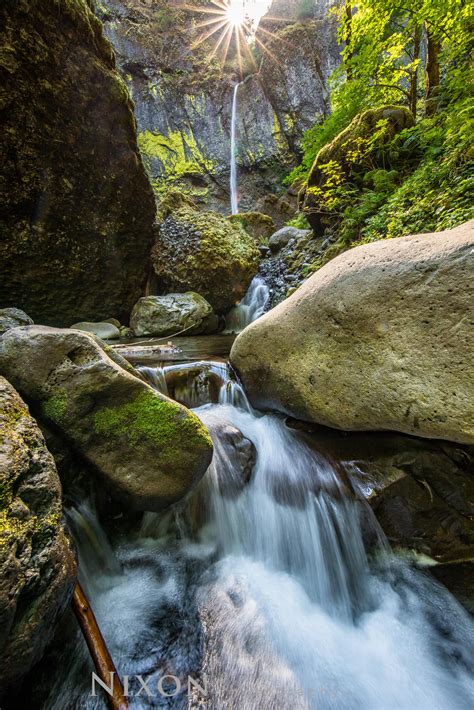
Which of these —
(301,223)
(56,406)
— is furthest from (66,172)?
(301,223)

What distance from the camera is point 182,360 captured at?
14.7ft

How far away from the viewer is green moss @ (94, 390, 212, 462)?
211 cm

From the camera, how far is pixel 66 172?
5332 millimetres

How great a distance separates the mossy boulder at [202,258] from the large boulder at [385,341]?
5287 mm

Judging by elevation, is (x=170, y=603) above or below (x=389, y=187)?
below

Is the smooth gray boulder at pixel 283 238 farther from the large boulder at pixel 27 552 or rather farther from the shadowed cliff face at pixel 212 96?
the shadowed cliff face at pixel 212 96

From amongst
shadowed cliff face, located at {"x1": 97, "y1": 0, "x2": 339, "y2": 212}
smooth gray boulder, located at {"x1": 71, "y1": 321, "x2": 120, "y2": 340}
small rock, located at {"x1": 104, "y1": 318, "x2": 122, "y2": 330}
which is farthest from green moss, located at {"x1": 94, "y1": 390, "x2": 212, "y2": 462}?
shadowed cliff face, located at {"x1": 97, "y1": 0, "x2": 339, "y2": 212}

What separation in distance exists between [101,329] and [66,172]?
3.10 m

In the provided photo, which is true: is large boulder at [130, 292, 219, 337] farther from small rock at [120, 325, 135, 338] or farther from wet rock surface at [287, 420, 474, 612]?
wet rock surface at [287, 420, 474, 612]

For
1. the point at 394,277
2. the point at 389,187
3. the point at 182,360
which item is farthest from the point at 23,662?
the point at 389,187

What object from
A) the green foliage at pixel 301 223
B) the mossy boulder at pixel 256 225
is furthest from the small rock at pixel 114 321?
the mossy boulder at pixel 256 225

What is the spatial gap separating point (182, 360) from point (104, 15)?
27585 millimetres

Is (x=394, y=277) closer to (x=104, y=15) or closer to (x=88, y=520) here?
(x=88, y=520)

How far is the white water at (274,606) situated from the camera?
1660mm
